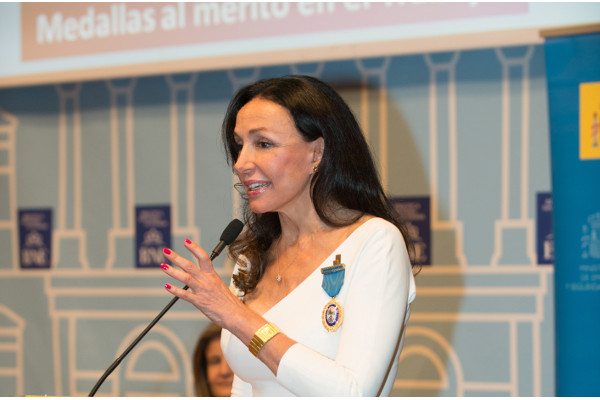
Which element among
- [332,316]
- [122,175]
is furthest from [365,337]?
[122,175]

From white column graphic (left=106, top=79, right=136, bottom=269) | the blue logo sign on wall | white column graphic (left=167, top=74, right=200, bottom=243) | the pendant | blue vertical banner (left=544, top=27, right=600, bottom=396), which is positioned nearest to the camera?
the pendant

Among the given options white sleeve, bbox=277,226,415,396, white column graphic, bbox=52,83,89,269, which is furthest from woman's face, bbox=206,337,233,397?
white sleeve, bbox=277,226,415,396

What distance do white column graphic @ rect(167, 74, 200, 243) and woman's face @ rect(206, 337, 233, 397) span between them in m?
0.97

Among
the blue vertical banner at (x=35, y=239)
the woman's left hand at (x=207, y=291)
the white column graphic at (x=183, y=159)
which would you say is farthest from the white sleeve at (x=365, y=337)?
the blue vertical banner at (x=35, y=239)

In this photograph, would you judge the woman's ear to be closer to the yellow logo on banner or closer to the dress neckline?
the dress neckline

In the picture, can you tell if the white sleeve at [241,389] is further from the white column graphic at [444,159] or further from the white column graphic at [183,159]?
the white column graphic at [183,159]

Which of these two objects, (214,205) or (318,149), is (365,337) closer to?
(318,149)

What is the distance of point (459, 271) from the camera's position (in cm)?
332

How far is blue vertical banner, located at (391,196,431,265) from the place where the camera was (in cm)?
337

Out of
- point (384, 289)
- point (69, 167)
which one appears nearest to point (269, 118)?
point (384, 289)

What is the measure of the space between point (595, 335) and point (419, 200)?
109cm

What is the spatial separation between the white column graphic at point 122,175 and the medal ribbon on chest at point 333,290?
263cm

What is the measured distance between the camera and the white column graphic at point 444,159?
3340 millimetres

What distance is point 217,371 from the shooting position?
300 cm
